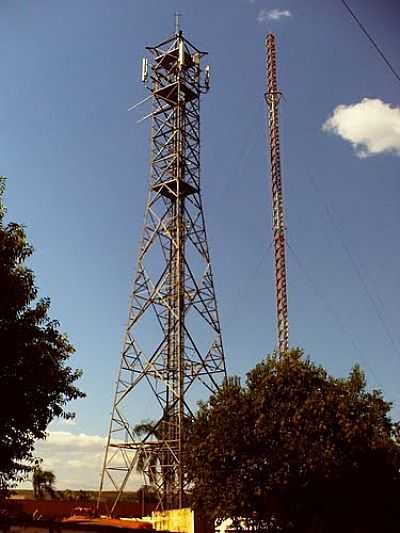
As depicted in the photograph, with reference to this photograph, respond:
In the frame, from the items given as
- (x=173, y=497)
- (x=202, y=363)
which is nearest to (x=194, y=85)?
(x=202, y=363)

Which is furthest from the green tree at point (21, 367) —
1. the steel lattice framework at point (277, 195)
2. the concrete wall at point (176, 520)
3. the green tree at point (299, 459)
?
the steel lattice framework at point (277, 195)

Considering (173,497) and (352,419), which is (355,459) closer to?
(352,419)

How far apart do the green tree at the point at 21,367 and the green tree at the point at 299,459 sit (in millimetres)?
15693

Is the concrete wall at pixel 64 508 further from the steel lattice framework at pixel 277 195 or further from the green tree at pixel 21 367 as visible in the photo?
the green tree at pixel 21 367

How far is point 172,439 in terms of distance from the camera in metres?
43.2

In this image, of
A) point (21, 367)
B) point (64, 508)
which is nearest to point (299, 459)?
point (21, 367)

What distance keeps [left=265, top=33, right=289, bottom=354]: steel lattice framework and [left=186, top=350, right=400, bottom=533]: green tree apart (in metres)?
15.3

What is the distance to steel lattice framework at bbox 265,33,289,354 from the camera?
48.3 metres

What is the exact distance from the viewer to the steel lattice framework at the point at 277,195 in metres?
48.3

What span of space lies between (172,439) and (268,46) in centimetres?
2947

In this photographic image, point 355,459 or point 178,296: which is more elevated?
point 178,296

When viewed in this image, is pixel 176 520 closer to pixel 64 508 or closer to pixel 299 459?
pixel 299 459

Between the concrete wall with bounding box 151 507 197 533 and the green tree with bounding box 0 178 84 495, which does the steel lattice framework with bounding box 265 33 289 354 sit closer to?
the concrete wall with bounding box 151 507 197 533

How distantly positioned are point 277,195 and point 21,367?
36.6 meters
